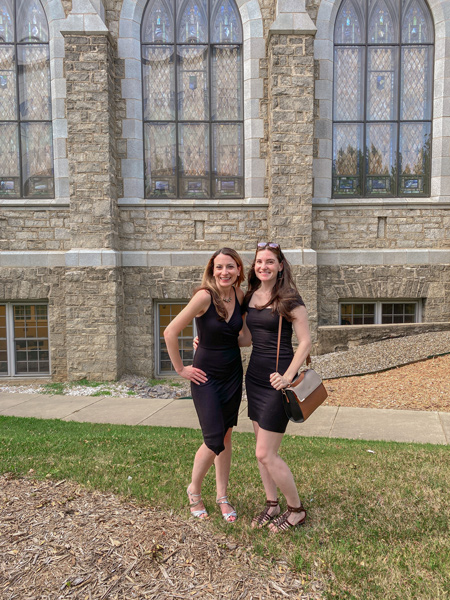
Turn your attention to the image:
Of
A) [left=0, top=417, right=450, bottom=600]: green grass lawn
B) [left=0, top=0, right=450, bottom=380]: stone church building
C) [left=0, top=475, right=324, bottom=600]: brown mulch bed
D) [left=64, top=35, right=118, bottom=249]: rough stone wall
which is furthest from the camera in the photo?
[left=0, top=0, right=450, bottom=380]: stone church building

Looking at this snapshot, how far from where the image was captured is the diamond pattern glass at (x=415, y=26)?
31.6ft

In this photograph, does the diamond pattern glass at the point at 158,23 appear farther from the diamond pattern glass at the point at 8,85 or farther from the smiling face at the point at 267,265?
the smiling face at the point at 267,265

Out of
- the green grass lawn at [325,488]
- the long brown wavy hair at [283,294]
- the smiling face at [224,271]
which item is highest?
the smiling face at [224,271]

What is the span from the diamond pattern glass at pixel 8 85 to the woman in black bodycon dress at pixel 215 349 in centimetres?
857

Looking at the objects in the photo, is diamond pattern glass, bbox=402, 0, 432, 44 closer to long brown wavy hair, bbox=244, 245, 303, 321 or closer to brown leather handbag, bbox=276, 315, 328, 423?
long brown wavy hair, bbox=244, 245, 303, 321

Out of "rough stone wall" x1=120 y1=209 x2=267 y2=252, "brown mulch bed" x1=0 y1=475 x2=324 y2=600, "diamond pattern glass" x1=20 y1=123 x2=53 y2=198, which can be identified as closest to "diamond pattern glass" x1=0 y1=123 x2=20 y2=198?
"diamond pattern glass" x1=20 y1=123 x2=53 y2=198

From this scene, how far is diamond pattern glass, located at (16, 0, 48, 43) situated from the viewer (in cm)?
940

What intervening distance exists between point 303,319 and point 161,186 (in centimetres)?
753

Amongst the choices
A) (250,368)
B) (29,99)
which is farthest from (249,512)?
(29,99)

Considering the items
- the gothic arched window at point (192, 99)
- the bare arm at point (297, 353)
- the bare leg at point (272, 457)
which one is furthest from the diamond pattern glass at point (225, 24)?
the bare leg at point (272, 457)

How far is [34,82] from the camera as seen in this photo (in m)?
9.59

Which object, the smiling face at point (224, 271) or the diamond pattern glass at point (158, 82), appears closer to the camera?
the smiling face at point (224, 271)

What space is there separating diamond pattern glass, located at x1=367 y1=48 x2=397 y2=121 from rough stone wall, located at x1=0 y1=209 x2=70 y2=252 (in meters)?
6.68

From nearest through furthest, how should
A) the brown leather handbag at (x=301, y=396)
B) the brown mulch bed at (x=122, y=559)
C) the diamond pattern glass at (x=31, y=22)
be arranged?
1. the brown mulch bed at (x=122, y=559)
2. the brown leather handbag at (x=301, y=396)
3. the diamond pattern glass at (x=31, y=22)
